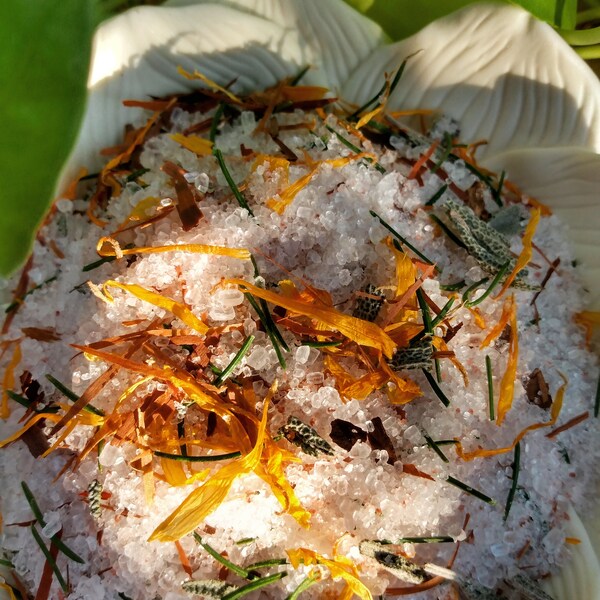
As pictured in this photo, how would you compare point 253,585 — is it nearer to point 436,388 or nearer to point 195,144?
point 436,388

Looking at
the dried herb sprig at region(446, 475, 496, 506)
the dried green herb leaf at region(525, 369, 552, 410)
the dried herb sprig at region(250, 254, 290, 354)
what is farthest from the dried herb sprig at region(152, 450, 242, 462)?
the dried green herb leaf at region(525, 369, 552, 410)

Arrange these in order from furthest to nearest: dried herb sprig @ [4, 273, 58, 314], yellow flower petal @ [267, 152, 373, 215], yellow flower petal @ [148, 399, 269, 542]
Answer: dried herb sprig @ [4, 273, 58, 314] < yellow flower petal @ [267, 152, 373, 215] < yellow flower petal @ [148, 399, 269, 542]

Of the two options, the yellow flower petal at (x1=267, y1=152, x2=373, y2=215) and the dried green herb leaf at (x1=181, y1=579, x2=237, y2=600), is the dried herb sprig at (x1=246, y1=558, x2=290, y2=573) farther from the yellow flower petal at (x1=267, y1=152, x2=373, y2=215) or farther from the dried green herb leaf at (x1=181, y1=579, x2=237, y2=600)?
the yellow flower petal at (x1=267, y1=152, x2=373, y2=215)

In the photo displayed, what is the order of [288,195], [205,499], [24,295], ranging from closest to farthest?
[205,499] < [288,195] < [24,295]

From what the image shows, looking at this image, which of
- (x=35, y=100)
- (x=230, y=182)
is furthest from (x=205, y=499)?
(x=35, y=100)

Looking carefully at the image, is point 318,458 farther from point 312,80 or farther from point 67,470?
point 312,80

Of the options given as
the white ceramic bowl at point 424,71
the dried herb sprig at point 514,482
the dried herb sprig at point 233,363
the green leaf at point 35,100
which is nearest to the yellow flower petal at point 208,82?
the white ceramic bowl at point 424,71
